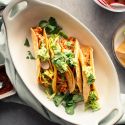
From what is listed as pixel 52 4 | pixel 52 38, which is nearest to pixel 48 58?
pixel 52 38

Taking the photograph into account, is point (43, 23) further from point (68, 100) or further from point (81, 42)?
point (68, 100)

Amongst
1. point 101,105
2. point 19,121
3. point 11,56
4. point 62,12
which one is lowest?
point 19,121

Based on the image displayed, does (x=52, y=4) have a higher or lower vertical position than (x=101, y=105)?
higher

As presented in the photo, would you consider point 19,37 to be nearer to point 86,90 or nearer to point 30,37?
point 30,37

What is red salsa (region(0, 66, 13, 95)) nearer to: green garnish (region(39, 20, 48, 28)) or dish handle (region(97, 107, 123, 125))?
green garnish (region(39, 20, 48, 28))

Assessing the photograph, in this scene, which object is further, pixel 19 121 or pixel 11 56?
pixel 19 121

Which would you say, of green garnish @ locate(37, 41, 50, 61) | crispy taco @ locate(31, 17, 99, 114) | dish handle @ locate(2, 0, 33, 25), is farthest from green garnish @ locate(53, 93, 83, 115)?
dish handle @ locate(2, 0, 33, 25)
